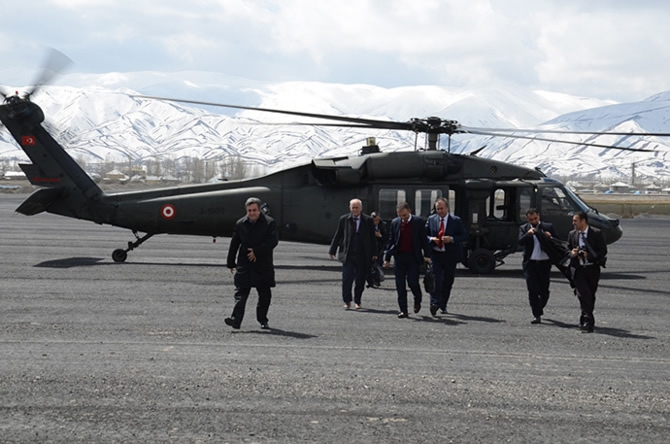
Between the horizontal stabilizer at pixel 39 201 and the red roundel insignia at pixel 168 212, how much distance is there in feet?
9.26

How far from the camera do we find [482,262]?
2056cm

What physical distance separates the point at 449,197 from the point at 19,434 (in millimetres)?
15659

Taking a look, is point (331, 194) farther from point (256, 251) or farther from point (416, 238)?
point (256, 251)

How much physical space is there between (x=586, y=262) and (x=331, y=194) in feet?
33.0

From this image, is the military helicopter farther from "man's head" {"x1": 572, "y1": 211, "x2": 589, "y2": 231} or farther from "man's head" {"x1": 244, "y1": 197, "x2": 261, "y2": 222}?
"man's head" {"x1": 244, "y1": 197, "x2": 261, "y2": 222}

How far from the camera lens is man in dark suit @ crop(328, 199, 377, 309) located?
14234 mm

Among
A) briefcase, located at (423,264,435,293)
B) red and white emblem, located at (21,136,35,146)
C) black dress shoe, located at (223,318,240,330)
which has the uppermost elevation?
red and white emblem, located at (21,136,35,146)

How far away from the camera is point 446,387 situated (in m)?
8.63

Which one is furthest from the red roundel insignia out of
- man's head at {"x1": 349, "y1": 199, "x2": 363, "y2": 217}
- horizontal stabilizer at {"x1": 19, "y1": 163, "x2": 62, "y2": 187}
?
man's head at {"x1": 349, "y1": 199, "x2": 363, "y2": 217}

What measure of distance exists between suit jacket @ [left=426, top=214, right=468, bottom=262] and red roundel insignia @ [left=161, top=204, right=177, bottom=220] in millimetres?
9571

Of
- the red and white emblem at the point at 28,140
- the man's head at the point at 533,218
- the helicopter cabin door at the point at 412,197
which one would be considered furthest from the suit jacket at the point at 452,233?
the red and white emblem at the point at 28,140

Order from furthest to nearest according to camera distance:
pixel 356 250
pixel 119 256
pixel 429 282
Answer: pixel 119 256 < pixel 356 250 < pixel 429 282

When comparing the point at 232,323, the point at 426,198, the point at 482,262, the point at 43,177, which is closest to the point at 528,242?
the point at 232,323

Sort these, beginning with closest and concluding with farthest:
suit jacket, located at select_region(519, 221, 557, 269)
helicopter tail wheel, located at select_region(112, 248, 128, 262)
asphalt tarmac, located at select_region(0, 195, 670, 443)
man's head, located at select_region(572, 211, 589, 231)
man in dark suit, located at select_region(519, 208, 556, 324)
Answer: asphalt tarmac, located at select_region(0, 195, 670, 443) → man's head, located at select_region(572, 211, 589, 231) → man in dark suit, located at select_region(519, 208, 556, 324) → suit jacket, located at select_region(519, 221, 557, 269) → helicopter tail wheel, located at select_region(112, 248, 128, 262)
